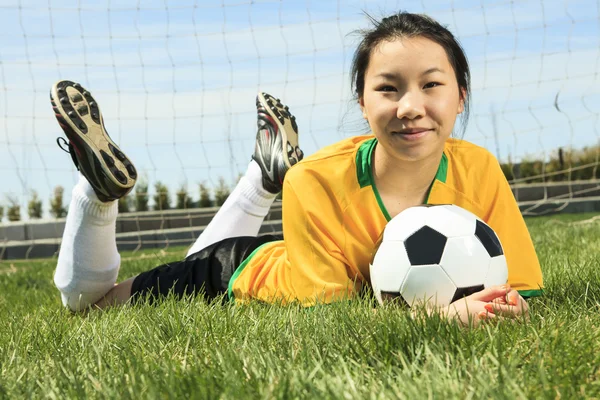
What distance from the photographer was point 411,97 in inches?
93.1

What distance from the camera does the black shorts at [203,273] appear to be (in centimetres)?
311

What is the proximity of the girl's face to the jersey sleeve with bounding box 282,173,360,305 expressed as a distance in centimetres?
30

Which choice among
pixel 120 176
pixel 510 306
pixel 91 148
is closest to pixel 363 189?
pixel 510 306

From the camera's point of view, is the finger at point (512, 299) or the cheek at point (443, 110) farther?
the cheek at point (443, 110)

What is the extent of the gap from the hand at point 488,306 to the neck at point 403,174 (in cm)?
54

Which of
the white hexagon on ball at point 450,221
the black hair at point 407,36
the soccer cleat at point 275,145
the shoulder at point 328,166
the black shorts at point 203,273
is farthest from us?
the soccer cleat at point 275,145

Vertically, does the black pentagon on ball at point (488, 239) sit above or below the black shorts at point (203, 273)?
above

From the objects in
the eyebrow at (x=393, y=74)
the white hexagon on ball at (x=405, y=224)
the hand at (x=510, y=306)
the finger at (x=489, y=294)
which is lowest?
the hand at (x=510, y=306)

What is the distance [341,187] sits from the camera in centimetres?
260

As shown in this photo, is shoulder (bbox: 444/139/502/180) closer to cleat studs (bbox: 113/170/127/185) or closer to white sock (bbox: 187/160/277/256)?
white sock (bbox: 187/160/277/256)

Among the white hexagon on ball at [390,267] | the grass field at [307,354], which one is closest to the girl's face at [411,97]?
the white hexagon on ball at [390,267]

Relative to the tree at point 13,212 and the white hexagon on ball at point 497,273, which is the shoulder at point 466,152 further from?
the tree at point 13,212

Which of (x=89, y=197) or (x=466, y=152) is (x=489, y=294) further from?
(x=89, y=197)

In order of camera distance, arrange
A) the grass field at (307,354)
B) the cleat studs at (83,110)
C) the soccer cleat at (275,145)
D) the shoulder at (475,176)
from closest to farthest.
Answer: the grass field at (307,354) < the shoulder at (475,176) < the cleat studs at (83,110) < the soccer cleat at (275,145)
